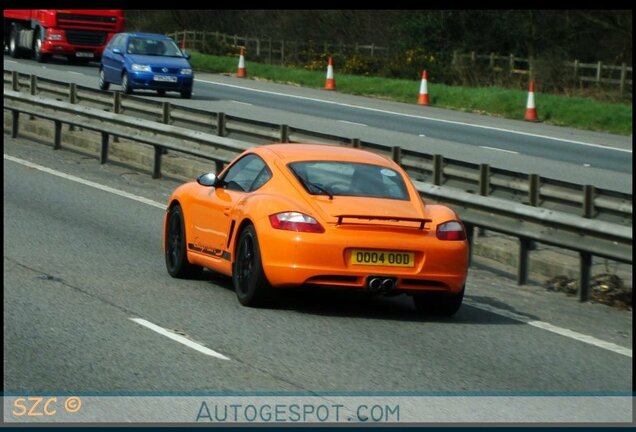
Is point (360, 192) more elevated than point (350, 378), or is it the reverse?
point (360, 192)

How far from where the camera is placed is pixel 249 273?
11227mm

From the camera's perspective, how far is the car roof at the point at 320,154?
39.2 feet

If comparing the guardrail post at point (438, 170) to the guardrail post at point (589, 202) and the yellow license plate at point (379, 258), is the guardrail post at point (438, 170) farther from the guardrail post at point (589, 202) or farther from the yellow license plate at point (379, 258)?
the yellow license plate at point (379, 258)

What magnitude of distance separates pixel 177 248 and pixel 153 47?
28.6 meters

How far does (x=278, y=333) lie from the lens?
33.4 feet

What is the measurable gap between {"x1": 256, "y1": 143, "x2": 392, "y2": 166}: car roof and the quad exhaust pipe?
4.74 feet

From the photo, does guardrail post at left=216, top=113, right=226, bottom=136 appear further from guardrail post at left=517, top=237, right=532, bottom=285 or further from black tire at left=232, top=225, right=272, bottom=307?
black tire at left=232, top=225, right=272, bottom=307

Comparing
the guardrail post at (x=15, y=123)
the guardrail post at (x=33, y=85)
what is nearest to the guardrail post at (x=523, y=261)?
the guardrail post at (x=15, y=123)

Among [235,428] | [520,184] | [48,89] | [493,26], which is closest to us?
[235,428]

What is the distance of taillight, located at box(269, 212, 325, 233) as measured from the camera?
1084cm

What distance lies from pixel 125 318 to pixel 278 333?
1.16m

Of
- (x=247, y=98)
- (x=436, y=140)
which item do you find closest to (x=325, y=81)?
(x=247, y=98)

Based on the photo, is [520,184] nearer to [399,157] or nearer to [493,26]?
[399,157]

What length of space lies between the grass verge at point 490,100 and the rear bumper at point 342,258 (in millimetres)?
24469
